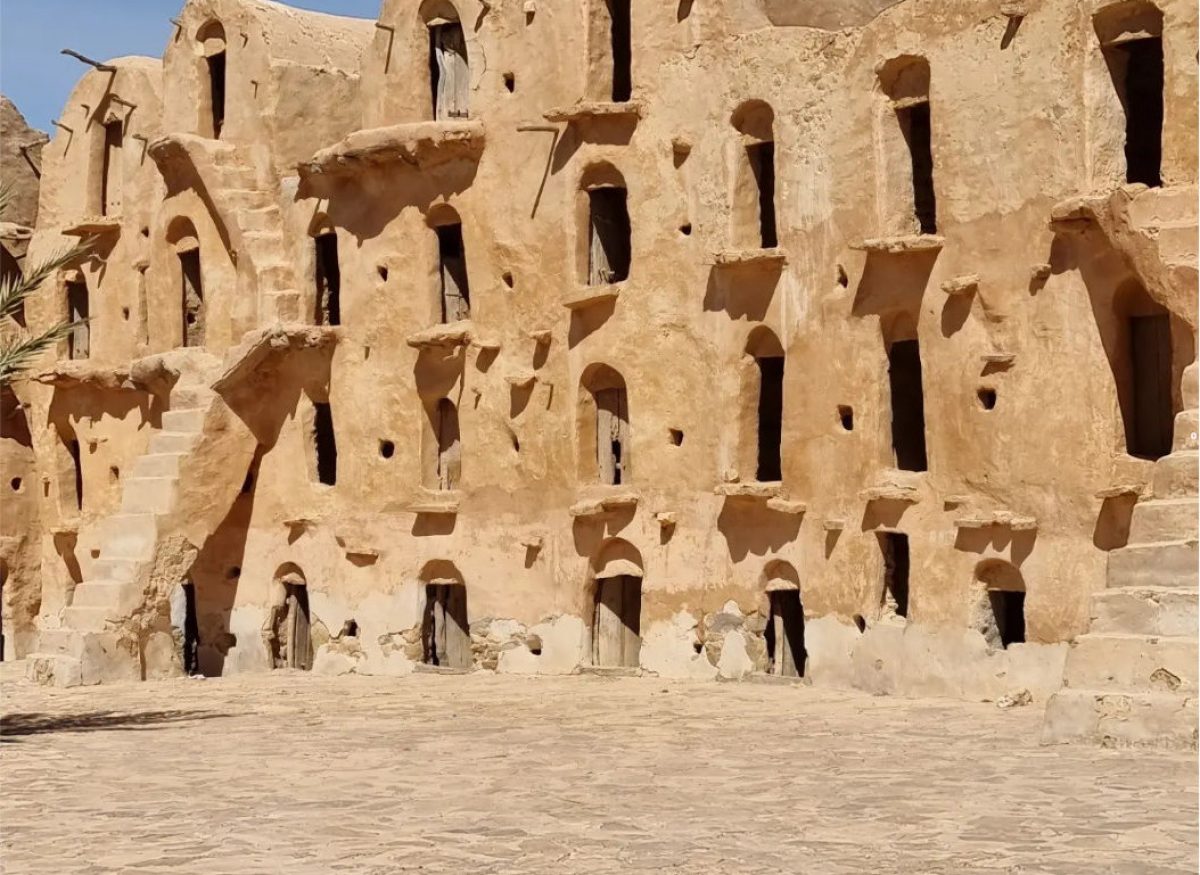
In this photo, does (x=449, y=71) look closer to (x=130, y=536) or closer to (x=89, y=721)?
(x=130, y=536)

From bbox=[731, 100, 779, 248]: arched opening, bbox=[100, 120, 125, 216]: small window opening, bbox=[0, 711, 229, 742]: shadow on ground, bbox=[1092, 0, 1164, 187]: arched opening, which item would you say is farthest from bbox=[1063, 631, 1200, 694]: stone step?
bbox=[100, 120, 125, 216]: small window opening

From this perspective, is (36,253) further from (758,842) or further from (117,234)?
(758,842)

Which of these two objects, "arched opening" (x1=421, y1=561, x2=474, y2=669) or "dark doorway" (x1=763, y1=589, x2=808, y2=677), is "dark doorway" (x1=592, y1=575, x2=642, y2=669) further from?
"arched opening" (x1=421, y1=561, x2=474, y2=669)

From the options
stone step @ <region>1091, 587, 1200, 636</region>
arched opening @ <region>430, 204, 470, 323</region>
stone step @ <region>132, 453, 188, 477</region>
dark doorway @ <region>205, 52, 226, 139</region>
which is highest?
dark doorway @ <region>205, 52, 226, 139</region>

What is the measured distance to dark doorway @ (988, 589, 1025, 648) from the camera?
20.9m

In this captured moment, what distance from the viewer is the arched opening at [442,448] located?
1067 inches

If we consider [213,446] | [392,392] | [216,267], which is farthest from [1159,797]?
[216,267]

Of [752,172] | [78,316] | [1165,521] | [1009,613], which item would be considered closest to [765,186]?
[752,172]

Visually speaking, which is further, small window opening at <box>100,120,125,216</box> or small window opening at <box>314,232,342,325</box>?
small window opening at <box>100,120,125,216</box>

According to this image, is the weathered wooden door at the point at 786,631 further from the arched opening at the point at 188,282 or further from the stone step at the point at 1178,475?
the arched opening at the point at 188,282

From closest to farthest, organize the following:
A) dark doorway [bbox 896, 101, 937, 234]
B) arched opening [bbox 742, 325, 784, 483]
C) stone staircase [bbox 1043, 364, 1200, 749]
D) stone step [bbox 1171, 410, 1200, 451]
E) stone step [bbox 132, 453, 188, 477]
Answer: stone staircase [bbox 1043, 364, 1200, 749]
stone step [bbox 1171, 410, 1200, 451]
dark doorway [bbox 896, 101, 937, 234]
arched opening [bbox 742, 325, 784, 483]
stone step [bbox 132, 453, 188, 477]

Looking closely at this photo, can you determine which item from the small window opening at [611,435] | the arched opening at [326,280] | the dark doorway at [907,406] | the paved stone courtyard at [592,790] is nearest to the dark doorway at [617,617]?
the small window opening at [611,435]

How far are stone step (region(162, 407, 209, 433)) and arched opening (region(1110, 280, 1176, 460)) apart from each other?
1373 centimetres

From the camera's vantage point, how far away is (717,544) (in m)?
23.7
